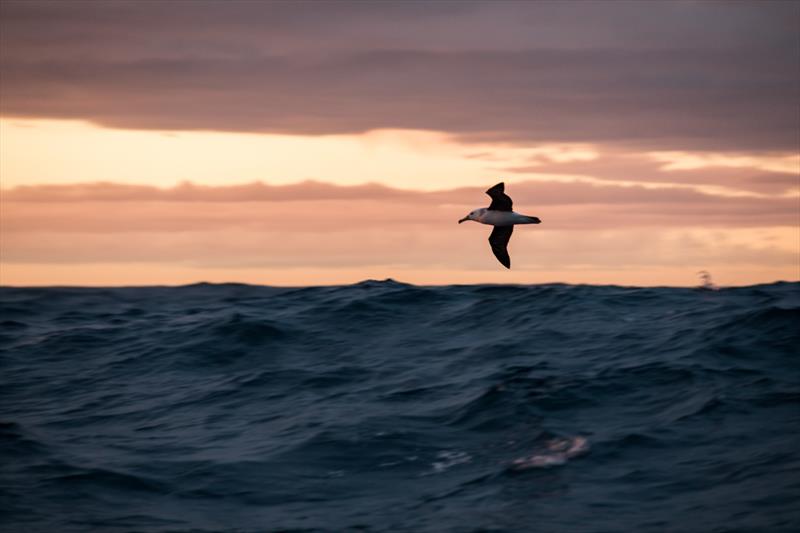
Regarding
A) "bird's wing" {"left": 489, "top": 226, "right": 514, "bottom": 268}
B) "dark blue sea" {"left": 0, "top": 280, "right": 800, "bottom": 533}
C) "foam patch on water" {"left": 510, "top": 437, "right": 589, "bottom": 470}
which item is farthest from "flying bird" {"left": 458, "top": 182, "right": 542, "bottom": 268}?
"foam patch on water" {"left": 510, "top": 437, "right": 589, "bottom": 470}

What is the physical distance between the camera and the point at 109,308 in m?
38.2

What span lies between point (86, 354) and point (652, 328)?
1650 cm

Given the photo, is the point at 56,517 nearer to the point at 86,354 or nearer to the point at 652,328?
the point at 86,354

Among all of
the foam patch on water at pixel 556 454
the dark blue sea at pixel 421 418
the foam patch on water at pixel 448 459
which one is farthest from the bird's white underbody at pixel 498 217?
the foam patch on water at pixel 448 459

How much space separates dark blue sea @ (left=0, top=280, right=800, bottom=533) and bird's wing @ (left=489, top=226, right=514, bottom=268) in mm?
2510

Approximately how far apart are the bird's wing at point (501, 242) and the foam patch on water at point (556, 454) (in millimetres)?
6424

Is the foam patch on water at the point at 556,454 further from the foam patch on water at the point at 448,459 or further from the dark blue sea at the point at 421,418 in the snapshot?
the foam patch on water at the point at 448,459

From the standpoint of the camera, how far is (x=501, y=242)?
25953 mm

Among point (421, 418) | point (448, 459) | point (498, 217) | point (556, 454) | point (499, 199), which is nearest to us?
point (556, 454)

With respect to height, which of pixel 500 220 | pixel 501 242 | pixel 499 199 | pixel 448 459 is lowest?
pixel 448 459

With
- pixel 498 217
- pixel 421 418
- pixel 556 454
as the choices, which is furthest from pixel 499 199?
pixel 556 454

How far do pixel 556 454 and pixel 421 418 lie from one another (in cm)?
355

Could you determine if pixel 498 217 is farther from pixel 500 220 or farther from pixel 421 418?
pixel 421 418

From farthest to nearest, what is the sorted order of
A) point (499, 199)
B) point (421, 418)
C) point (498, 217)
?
point (498, 217)
point (499, 199)
point (421, 418)
